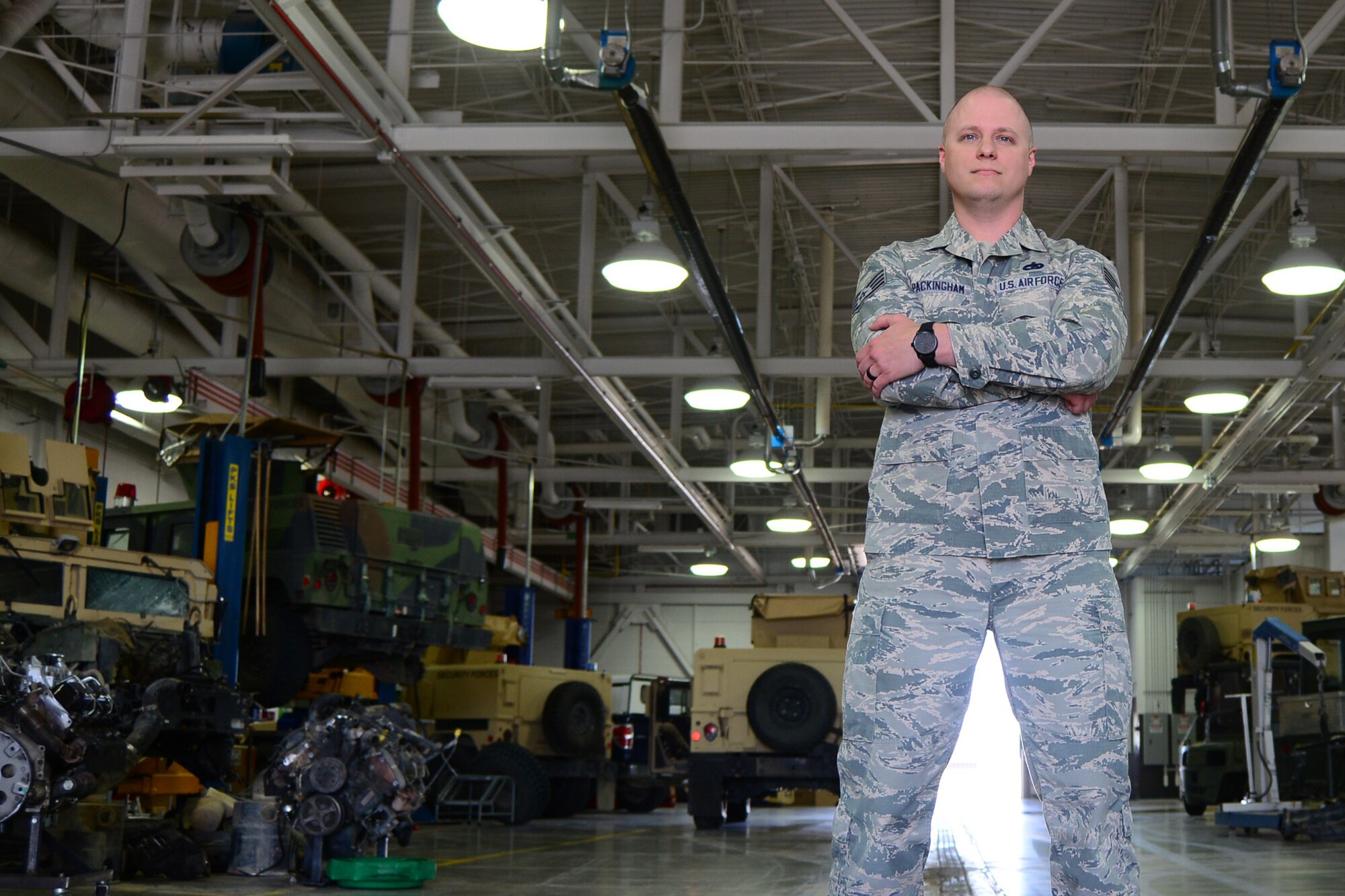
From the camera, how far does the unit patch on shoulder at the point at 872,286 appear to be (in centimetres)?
288

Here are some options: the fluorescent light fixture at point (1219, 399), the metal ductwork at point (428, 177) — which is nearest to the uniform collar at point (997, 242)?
the metal ductwork at point (428, 177)

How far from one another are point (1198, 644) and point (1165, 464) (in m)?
2.50

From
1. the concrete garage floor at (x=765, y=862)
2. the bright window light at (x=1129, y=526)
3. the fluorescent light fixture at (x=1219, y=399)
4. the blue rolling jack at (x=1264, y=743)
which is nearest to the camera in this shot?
the concrete garage floor at (x=765, y=862)

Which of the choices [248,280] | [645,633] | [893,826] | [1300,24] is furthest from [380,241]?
[645,633]

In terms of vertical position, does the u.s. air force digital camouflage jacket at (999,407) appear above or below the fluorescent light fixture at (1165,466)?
below

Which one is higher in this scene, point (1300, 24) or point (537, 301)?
point (1300, 24)

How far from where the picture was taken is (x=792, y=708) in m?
12.9

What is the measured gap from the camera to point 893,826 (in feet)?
8.37

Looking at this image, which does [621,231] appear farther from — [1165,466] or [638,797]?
[1165,466]

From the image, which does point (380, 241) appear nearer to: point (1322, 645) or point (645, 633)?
point (1322, 645)

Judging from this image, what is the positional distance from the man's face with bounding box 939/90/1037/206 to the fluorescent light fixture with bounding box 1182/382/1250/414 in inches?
532

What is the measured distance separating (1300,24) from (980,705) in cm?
2278

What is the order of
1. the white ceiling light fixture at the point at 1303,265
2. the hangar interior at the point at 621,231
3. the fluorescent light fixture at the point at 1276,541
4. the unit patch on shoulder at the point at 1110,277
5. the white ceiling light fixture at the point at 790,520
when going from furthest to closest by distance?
the fluorescent light fixture at the point at 1276,541 < the white ceiling light fixture at the point at 790,520 < the white ceiling light fixture at the point at 1303,265 < the hangar interior at the point at 621,231 < the unit patch on shoulder at the point at 1110,277

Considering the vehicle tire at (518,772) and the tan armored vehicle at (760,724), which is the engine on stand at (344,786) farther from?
the vehicle tire at (518,772)
